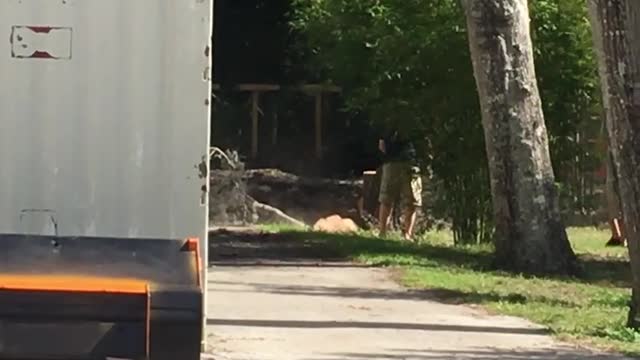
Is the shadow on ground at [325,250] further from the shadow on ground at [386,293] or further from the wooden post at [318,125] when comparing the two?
the wooden post at [318,125]

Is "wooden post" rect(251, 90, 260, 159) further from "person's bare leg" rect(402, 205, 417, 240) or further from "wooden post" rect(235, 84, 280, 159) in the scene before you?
"person's bare leg" rect(402, 205, 417, 240)

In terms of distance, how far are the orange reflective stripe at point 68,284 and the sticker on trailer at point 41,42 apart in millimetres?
1531

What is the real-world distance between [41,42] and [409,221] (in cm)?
1369

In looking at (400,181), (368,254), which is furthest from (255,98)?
(368,254)

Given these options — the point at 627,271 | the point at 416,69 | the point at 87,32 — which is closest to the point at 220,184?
the point at 416,69

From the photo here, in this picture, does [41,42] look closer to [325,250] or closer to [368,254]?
[368,254]

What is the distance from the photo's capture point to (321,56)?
66.5 feet

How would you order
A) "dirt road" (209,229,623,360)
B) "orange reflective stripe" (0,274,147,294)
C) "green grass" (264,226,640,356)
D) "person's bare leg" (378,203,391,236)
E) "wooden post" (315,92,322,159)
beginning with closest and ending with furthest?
"orange reflective stripe" (0,274,147,294) → "dirt road" (209,229,623,360) → "green grass" (264,226,640,356) → "person's bare leg" (378,203,391,236) → "wooden post" (315,92,322,159)

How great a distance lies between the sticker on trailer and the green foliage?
1039cm

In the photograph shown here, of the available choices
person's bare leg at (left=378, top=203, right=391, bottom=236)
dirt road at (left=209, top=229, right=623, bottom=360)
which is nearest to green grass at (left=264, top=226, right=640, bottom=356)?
dirt road at (left=209, top=229, right=623, bottom=360)

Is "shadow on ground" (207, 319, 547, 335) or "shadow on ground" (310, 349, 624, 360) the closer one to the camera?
"shadow on ground" (310, 349, 624, 360)

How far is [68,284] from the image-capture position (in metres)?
6.32

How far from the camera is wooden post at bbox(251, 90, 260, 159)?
26.1 metres

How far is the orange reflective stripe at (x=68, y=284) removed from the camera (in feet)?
20.6
